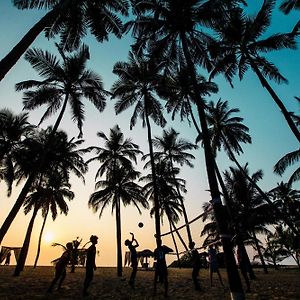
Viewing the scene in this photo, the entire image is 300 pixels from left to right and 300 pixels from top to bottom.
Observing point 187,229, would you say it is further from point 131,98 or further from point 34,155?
point 34,155

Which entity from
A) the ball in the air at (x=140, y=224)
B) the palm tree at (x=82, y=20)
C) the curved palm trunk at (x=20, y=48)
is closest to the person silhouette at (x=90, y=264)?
the ball in the air at (x=140, y=224)

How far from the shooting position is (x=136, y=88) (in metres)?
23.7

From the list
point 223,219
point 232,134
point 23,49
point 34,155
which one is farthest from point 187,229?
point 23,49

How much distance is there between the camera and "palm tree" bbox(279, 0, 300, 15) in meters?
17.4

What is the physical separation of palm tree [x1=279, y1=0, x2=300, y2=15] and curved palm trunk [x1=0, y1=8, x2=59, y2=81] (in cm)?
1477

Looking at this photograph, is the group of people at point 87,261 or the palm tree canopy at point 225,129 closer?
the group of people at point 87,261

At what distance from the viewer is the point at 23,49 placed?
859cm

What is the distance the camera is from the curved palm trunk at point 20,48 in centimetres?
786

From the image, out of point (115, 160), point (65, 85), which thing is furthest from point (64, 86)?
point (115, 160)

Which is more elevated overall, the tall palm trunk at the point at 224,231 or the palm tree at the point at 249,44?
the palm tree at the point at 249,44

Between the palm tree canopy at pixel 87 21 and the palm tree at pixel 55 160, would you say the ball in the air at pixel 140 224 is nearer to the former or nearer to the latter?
the palm tree canopy at pixel 87 21

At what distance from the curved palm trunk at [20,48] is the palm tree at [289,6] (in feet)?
48.4

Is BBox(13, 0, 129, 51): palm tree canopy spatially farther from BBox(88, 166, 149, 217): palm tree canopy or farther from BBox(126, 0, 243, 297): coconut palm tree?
BBox(88, 166, 149, 217): palm tree canopy

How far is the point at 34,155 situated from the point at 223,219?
65.8 feet
